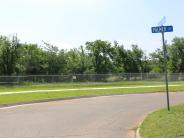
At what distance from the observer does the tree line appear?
7049 centimetres

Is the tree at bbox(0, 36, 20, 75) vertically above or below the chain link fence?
above

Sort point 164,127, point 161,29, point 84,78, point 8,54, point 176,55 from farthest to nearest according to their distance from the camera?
point 176,55
point 8,54
point 84,78
point 161,29
point 164,127

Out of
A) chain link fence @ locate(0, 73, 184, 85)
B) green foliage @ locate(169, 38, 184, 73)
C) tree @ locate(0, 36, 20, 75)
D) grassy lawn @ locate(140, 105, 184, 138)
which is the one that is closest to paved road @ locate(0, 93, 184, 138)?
grassy lawn @ locate(140, 105, 184, 138)

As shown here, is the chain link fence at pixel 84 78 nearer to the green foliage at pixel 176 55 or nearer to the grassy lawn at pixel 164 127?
the green foliage at pixel 176 55

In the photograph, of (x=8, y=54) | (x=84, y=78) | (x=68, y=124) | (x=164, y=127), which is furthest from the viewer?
(x=8, y=54)

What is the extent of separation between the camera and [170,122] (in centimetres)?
1494

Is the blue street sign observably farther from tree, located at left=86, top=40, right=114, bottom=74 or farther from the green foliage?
the green foliage

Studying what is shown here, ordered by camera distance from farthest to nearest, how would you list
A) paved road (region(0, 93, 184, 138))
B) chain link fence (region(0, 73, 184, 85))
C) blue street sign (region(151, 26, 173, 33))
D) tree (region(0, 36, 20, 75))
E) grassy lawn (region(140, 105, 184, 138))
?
tree (region(0, 36, 20, 75)) < chain link fence (region(0, 73, 184, 85)) < blue street sign (region(151, 26, 173, 33)) < paved road (region(0, 93, 184, 138)) < grassy lawn (region(140, 105, 184, 138))

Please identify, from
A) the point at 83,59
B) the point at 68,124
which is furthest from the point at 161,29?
the point at 83,59

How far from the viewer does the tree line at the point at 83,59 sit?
7049 cm

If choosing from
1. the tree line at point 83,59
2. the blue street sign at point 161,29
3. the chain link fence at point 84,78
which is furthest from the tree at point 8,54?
the blue street sign at point 161,29

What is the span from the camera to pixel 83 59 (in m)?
84.3

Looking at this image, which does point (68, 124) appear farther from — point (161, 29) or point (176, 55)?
point (176, 55)

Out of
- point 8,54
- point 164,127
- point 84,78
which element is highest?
point 8,54
